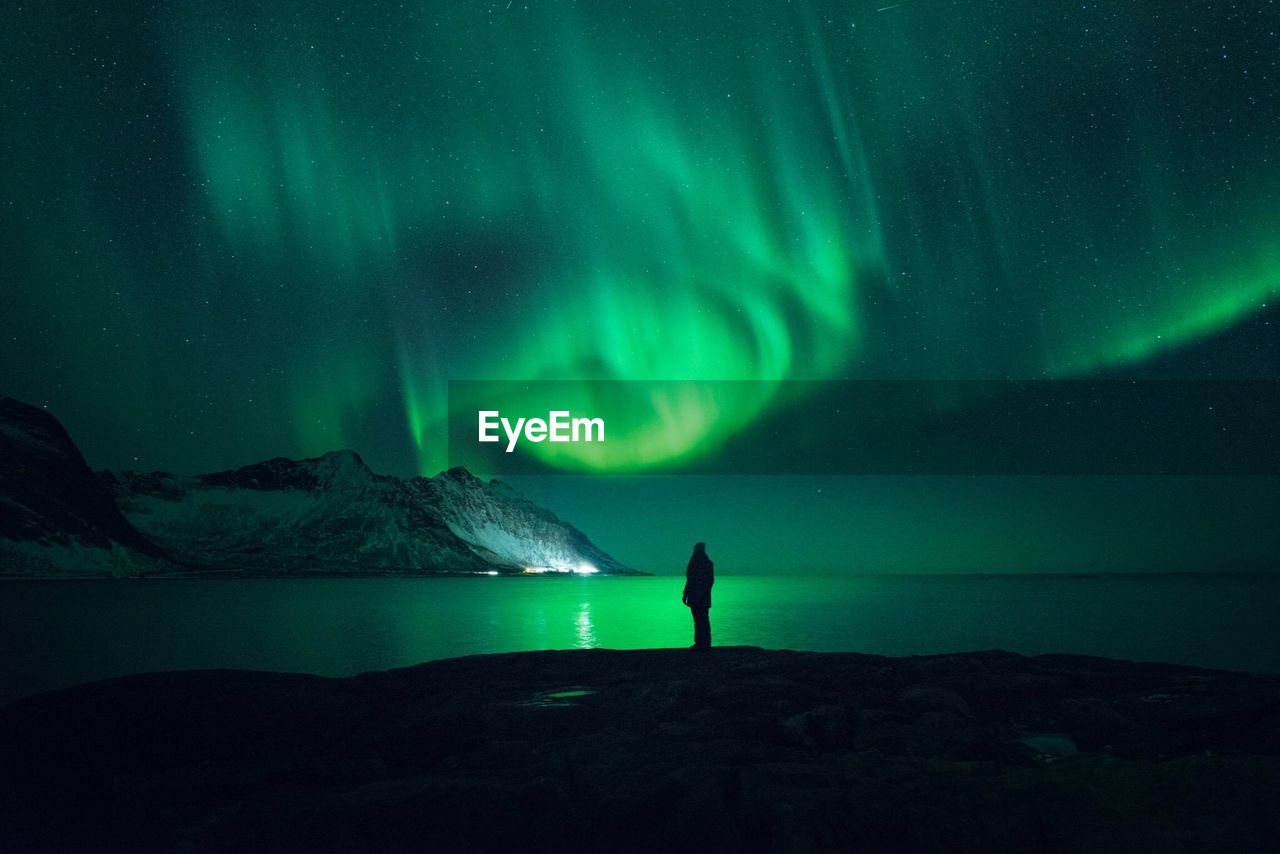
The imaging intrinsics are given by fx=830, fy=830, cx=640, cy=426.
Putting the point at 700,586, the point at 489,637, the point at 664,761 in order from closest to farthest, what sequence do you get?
the point at 664,761, the point at 700,586, the point at 489,637

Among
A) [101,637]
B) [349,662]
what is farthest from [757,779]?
[101,637]

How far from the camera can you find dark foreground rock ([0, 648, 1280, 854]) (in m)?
8.88

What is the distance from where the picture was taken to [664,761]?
10664 mm

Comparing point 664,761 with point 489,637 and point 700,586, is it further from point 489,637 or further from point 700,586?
point 489,637

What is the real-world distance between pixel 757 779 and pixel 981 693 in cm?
713

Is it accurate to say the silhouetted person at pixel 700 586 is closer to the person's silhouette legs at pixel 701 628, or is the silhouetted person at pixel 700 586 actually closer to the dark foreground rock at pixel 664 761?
the person's silhouette legs at pixel 701 628

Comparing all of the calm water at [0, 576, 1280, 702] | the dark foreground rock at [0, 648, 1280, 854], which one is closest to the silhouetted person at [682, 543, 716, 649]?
the dark foreground rock at [0, 648, 1280, 854]

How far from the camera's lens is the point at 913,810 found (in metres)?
8.95

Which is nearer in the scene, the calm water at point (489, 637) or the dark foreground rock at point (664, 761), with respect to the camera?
the dark foreground rock at point (664, 761)

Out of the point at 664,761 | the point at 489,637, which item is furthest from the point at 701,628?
the point at 489,637

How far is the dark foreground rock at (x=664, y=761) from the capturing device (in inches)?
349

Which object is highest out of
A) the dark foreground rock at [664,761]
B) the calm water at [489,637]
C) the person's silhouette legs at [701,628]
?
the person's silhouette legs at [701,628]

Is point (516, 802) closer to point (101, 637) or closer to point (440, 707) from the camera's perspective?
point (440, 707)

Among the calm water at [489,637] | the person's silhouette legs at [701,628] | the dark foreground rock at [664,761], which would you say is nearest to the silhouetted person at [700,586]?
the person's silhouette legs at [701,628]
